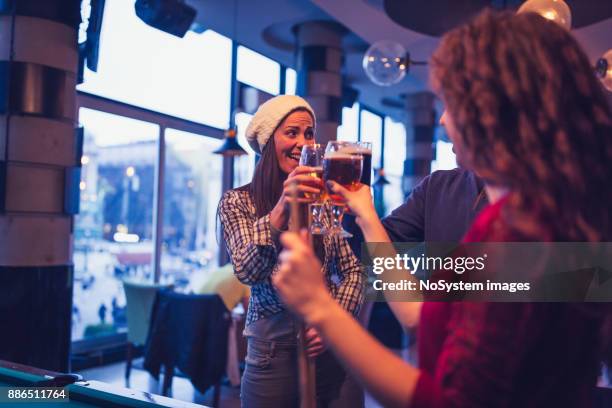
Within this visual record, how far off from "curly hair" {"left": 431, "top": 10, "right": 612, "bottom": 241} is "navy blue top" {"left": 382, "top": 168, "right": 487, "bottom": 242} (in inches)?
23.1

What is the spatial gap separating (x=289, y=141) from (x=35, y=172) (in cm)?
198

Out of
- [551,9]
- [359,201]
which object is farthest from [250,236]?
[551,9]

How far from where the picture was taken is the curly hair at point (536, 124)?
29.6 inches

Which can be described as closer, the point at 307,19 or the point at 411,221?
the point at 411,221

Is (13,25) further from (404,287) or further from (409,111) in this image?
(409,111)

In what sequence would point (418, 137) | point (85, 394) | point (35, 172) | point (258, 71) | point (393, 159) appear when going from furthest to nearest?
1. point (393, 159)
2. point (418, 137)
3. point (258, 71)
4. point (35, 172)
5. point (85, 394)

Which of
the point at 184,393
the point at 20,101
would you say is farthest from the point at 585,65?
the point at 184,393

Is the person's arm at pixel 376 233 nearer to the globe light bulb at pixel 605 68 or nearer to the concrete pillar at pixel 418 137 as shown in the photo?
the globe light bulb at pixel 605 68

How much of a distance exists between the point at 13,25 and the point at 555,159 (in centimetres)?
321

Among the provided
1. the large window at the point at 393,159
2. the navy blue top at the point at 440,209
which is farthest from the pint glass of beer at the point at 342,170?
the large window at the point at 393,159

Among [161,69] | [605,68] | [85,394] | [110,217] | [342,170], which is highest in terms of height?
[161,69]

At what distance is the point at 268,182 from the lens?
1.79 m

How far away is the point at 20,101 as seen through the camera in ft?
9.92

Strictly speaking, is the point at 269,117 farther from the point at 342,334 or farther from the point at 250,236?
the point at 342,334
